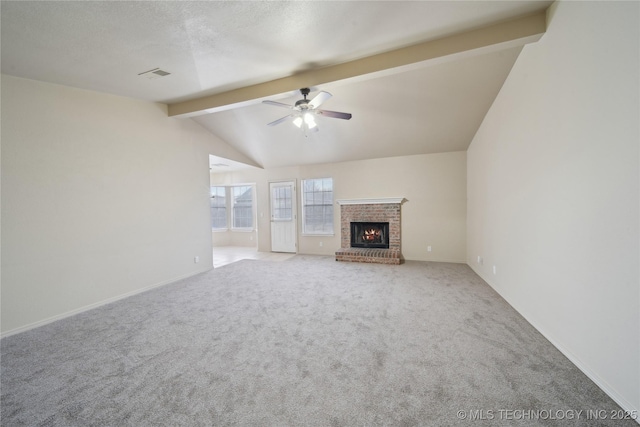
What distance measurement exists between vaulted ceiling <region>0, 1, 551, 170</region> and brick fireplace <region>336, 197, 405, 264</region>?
222cm

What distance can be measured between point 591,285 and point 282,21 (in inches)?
125

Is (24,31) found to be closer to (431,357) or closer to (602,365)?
(431,357)

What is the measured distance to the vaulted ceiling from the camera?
2.03 meters

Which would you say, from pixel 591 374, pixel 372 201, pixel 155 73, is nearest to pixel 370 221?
pixel 372 201

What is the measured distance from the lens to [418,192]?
18.5 ft

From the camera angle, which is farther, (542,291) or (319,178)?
(319,178)

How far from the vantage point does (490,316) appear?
2.71 m

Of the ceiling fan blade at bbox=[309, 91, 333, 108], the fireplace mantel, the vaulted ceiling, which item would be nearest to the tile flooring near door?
the fireplace mantel

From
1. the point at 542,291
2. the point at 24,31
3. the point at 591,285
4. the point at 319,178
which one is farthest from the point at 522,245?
the point at 24,31

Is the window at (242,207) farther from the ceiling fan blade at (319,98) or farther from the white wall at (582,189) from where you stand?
the white wall at (582,189)

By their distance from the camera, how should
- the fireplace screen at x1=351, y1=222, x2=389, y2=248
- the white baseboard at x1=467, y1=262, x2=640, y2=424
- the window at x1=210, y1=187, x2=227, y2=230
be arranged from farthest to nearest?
1. the window at x1=210, y1=187, x2=227, y2=230
2. the fireplace screen at x1=351, y1=222, x2=389, y2=248
3. the white baseboard at x1=467, y1=262, x2=640, y2=424

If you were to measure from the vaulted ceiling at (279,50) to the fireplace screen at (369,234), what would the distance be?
2.69m

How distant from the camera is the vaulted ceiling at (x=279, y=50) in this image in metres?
2.03

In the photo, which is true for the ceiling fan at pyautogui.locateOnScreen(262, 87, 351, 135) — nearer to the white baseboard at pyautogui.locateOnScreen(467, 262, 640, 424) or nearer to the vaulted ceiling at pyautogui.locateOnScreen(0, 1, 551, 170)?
the vaulted ceiling at pyautogui.locateOnScreen(0, 1, 551, 170)
